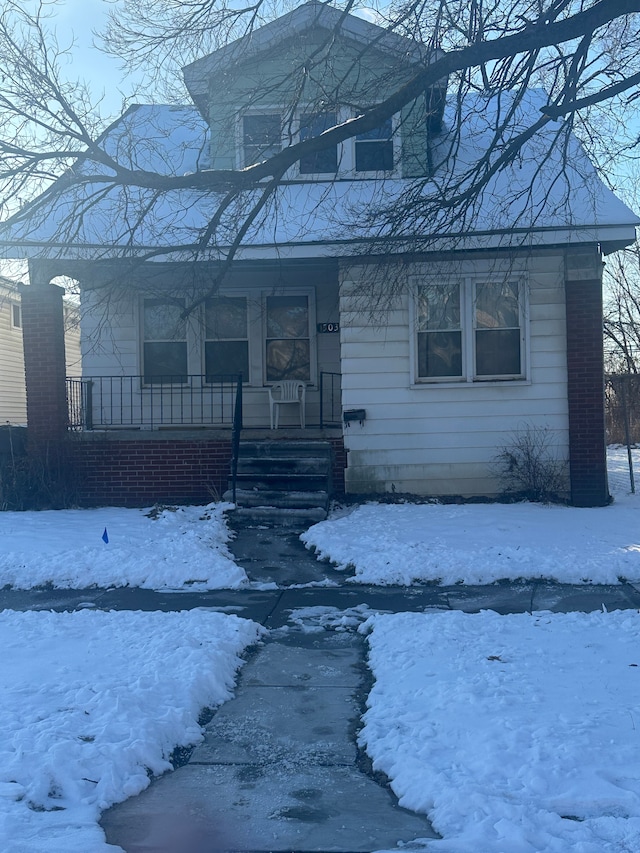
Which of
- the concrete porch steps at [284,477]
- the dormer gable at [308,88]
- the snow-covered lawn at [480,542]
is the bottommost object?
the snow-covered lawn at [480,542]

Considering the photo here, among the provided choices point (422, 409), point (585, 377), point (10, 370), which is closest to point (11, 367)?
point (10, 370)

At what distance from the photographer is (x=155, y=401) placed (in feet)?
44.8

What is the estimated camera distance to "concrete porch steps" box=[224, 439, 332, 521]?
36.6ft

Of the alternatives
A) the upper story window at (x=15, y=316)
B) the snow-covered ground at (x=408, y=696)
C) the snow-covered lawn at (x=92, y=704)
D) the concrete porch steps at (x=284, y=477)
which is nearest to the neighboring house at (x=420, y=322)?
the concrete porch steps at (x=284, y=477)

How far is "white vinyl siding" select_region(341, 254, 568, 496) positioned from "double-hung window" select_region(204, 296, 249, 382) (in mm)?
2369

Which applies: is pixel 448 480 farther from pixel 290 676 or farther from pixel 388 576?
pixel 290 676

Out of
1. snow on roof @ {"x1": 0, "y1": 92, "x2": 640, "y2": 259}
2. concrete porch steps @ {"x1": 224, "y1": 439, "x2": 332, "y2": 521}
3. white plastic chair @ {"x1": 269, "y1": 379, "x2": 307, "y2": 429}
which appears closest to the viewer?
snow on roof @ {"x1": 0, "y1": 92, "x2": 640, "y2": 259}

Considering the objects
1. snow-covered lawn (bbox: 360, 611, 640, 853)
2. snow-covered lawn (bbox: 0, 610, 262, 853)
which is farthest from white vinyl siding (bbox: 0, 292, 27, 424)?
snow-covered lawn (bbox: 360, 611, 640, 853)

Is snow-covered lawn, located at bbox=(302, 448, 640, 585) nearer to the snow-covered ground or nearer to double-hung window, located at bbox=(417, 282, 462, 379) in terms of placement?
the snow-covered ground

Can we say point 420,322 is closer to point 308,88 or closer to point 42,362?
point 308,88

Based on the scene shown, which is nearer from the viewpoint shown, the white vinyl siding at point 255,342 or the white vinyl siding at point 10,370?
the white vinyl siding at point 255,342

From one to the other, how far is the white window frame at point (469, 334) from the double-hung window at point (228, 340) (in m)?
3.10

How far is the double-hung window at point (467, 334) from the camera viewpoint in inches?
480

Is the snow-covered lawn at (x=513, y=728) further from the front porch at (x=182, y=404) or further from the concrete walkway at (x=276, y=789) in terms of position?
the front porch at (x=182, y=404)
